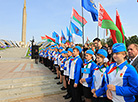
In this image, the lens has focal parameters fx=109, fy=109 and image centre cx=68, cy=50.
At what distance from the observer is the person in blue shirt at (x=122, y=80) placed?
1516 mm

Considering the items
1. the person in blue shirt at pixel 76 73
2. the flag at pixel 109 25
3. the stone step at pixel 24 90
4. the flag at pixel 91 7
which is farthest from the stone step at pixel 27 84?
the flag at pixel 91 7

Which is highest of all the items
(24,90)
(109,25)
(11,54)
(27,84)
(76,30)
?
(76,30)

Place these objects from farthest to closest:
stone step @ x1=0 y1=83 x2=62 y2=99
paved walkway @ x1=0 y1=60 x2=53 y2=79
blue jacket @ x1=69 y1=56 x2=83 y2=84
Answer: paved walkway @ x1=0 y1=60 x2=53 y2=79, stone step @ x1=0 y1=83 x2=62 y2=99, blue jacket @ x1=69 y1=56 x2=83 y2=84

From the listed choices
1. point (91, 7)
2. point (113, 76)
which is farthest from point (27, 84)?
point (91, 7)

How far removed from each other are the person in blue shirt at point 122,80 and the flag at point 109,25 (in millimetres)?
1729

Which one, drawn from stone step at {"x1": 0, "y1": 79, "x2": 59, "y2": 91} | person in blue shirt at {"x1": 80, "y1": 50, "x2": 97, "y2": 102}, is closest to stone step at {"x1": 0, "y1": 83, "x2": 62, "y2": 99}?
stone step at {"x1": 0, "y1": 79, "x2": 59, "y2": 91}

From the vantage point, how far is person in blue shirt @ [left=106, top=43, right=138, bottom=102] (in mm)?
1516

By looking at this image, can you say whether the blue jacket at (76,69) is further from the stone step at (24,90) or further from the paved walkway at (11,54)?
the paved walkway at (11,54)

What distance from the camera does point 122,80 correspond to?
1.58 meters

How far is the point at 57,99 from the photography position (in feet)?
13.5

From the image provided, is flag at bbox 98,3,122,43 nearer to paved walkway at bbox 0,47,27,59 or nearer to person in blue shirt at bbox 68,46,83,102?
person in blue shirt at bbox 68,46,83,102

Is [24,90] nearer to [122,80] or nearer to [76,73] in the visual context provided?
[76,73]

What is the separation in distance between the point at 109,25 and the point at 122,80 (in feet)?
7.19

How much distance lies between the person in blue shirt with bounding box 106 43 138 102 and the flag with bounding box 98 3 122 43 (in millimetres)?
1729
